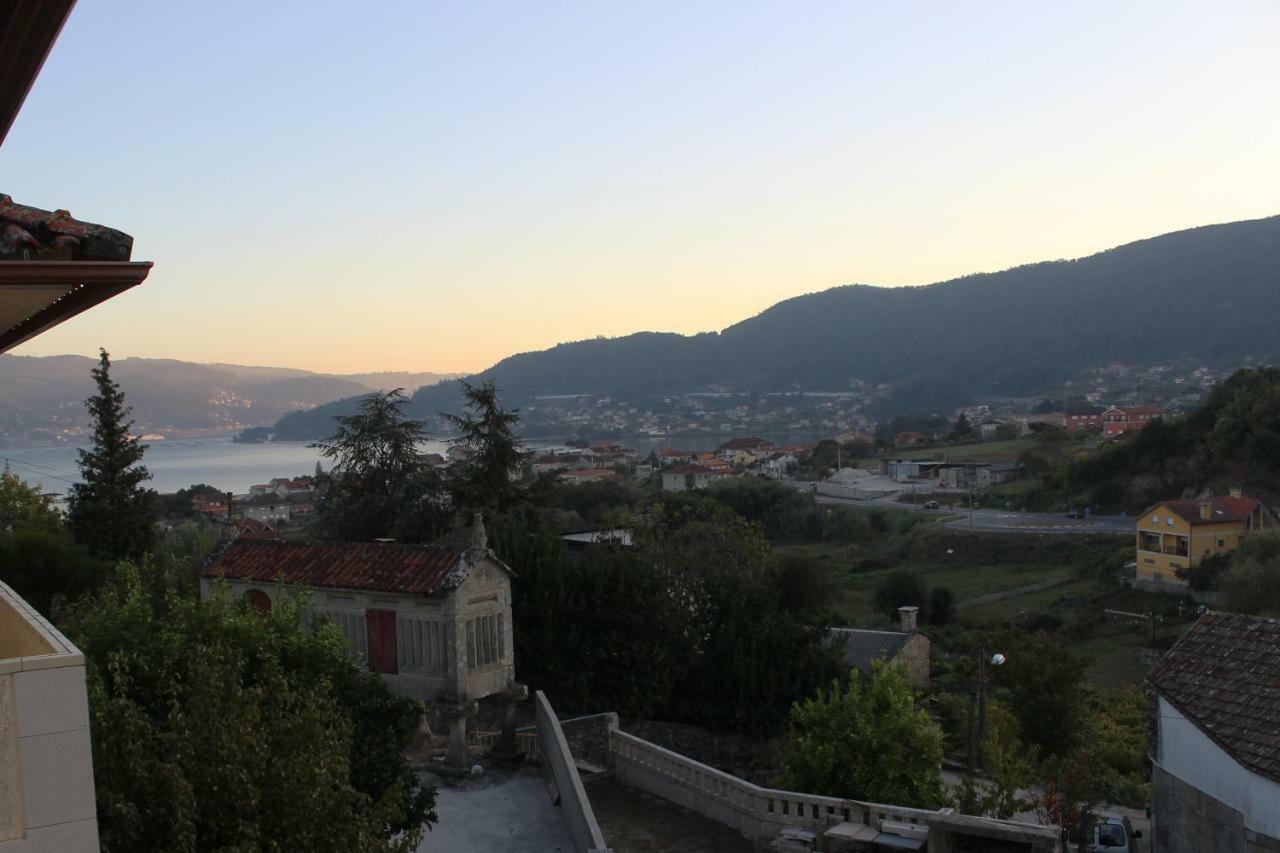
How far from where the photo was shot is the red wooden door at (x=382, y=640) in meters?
18.0

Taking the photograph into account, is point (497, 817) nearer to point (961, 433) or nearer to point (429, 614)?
point (429, 614)

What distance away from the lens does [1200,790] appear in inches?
691

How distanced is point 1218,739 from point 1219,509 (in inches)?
1823

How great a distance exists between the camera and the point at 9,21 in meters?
3.88

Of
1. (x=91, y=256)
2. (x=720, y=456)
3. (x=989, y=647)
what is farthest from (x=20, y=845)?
(x=720, y=456)

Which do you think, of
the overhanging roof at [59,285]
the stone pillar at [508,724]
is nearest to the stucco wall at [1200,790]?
the stone pillar at [508,724]

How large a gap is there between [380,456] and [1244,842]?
2649 cm

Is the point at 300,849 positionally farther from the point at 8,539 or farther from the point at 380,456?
the point at 380,456

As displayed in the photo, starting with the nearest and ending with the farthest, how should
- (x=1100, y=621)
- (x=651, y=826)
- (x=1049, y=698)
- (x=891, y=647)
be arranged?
1. (x=651, y=826)
2. (x=1049, y=698)
3. (x=891, y=647)
4. (x=1100, y=621)

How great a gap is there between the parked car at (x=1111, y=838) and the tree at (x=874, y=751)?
11.0ft

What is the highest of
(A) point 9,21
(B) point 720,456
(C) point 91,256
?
(A) point 9,21

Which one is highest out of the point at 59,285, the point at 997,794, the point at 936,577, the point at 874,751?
the point at 59,285

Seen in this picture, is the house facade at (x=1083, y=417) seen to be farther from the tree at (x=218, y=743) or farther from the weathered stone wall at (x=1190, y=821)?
the tree at (x=218, y=743)

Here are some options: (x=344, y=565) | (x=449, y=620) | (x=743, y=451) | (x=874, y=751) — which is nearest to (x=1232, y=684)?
(x=874, y=751)
